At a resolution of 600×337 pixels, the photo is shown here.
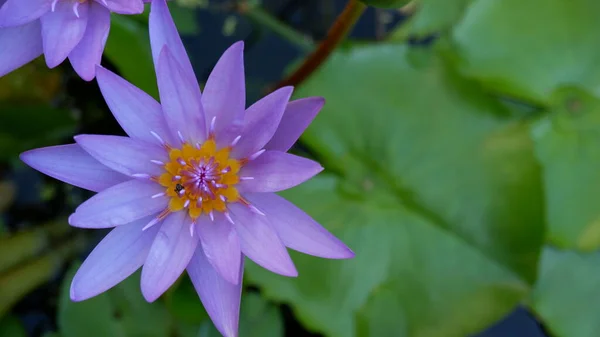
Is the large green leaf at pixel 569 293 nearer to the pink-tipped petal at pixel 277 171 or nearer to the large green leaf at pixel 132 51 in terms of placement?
the pink-tipped petal at pixel 277 171

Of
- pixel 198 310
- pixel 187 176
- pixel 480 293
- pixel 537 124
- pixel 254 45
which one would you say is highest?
pixel 254 45

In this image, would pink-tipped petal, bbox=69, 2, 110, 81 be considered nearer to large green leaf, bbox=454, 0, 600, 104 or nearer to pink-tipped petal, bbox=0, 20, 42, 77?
pink-tipped petal, bbox=0, 20, 42, 77

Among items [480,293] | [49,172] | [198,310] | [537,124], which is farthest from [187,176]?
[537,124]

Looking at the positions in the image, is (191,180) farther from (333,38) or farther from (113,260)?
(333,38)

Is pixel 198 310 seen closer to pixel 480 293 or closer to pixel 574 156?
pixel 480 293

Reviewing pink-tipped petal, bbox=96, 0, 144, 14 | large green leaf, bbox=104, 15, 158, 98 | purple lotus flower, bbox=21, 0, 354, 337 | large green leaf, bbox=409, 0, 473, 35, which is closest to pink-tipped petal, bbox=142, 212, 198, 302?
purple lotus flower, bbox=21, 0, 354, 337

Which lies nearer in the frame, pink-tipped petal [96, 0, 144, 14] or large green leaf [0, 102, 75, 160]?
pink-tipped petal [96, 0, 144, 14]
